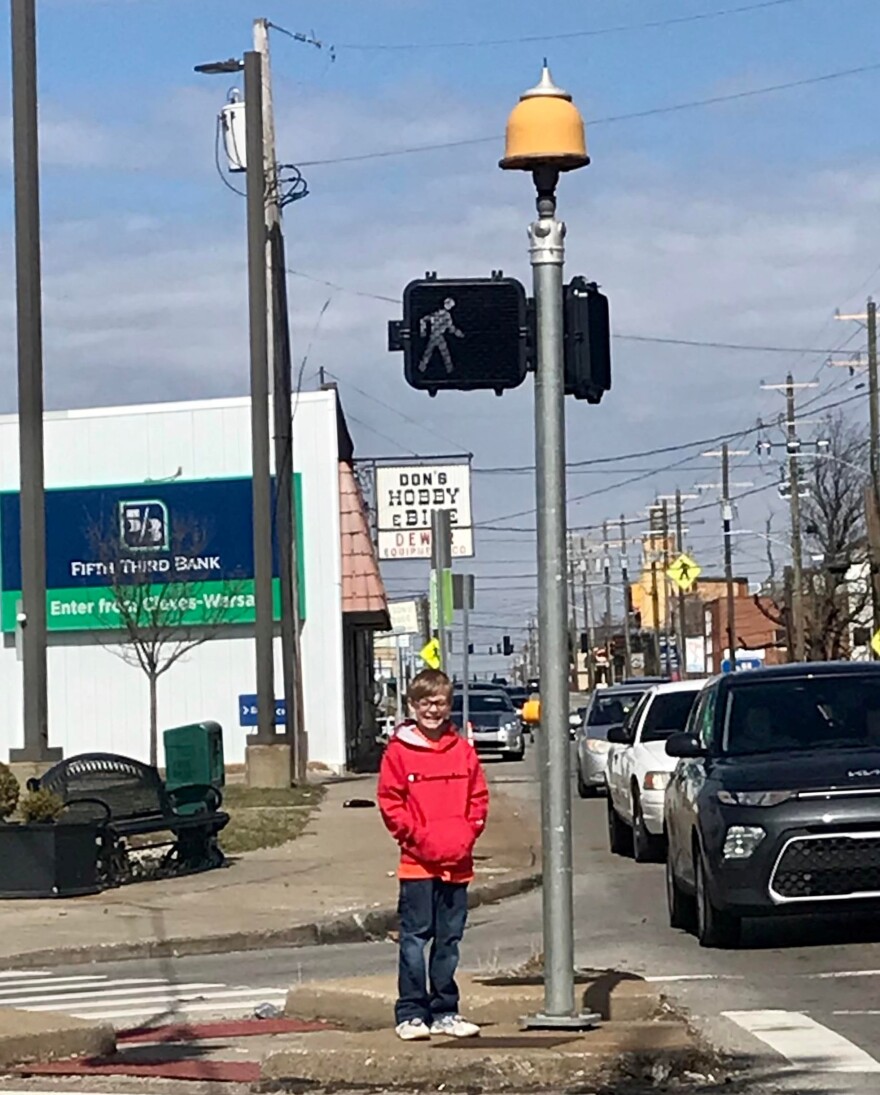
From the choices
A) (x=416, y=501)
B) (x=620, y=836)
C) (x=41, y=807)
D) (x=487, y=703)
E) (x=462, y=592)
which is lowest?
(x=620, y=836)

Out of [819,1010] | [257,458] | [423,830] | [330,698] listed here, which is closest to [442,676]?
[423,830]

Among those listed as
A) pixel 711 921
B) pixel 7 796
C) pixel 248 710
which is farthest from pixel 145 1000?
pixel 248 710

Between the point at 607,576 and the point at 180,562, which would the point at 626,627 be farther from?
the point at 180,562

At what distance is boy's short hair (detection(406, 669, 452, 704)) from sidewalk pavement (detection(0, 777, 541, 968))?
600 centimetres

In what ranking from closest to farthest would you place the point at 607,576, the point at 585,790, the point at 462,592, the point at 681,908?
the point at 681,908 → the point at 462,592 → the point at 585,790 → the point at 607,576

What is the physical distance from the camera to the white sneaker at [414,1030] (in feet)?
29.0

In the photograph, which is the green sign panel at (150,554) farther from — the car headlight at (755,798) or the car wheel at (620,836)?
the car headlight at (755,798)

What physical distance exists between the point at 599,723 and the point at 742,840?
59.6ft

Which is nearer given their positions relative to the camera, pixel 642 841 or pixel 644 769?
pixel 644 769

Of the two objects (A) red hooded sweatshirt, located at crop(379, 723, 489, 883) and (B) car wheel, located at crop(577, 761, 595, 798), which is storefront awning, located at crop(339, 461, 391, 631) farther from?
(A) red hooded sweatshirt, located at crop(379, 723, 489, 883)

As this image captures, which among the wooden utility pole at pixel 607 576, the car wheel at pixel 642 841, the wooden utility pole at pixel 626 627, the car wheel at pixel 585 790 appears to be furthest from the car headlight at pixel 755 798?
the wooden utility pole at pixel 607 576

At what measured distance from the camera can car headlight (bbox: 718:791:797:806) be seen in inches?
490

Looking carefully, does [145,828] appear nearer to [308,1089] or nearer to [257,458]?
[308,1089]

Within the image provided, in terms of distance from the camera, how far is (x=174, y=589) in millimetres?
41719
